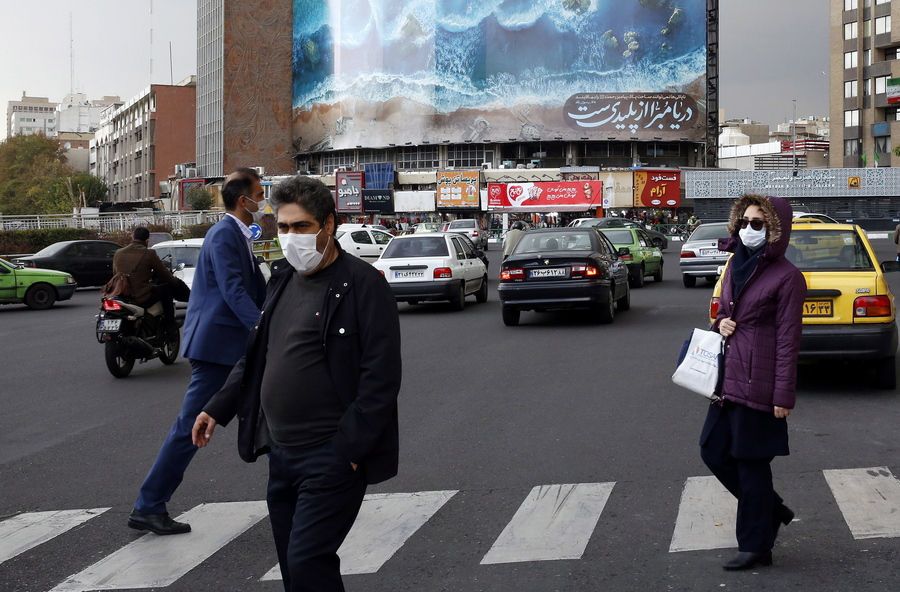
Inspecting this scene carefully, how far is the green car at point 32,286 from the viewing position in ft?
73.9

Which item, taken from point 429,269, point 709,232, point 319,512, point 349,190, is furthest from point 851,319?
A: point 349,190

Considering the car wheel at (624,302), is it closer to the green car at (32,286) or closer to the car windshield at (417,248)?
the car windshield at (417,248)

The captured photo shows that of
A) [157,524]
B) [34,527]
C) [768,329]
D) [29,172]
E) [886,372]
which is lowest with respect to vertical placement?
[34,527]

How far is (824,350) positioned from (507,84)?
283ft

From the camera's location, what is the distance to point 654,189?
78375 mm

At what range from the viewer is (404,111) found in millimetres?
97688

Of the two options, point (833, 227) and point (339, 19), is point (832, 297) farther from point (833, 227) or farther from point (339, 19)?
point (339, 19)

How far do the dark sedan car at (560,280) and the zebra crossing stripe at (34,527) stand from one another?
10383 mm

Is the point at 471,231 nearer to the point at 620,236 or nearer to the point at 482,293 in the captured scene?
the point at 620,236

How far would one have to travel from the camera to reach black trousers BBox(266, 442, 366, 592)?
3275 millimetres

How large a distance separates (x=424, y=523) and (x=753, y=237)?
7.61 feet

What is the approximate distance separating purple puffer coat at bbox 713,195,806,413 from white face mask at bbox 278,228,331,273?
218 cm

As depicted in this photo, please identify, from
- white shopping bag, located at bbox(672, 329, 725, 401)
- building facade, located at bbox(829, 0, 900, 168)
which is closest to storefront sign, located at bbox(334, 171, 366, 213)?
building facade, located at bbox(829, 0, 900, 168)

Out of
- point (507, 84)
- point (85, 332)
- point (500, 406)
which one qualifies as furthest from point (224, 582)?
point (507, 84)
